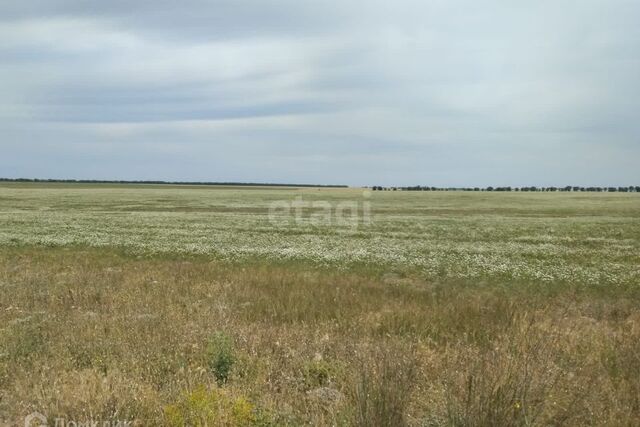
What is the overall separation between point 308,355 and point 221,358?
1.44 meters

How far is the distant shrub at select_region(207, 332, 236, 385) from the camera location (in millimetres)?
6594

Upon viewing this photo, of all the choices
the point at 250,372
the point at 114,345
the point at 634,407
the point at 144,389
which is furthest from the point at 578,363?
the point at 114,345

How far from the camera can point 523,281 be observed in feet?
57.0

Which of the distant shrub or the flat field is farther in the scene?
the distant shrub

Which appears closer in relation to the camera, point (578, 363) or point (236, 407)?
point (236, 407)

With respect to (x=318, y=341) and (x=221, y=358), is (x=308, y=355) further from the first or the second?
(x=221, y=358)

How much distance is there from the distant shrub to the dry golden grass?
24 millimetres

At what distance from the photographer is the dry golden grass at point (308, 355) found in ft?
17.4

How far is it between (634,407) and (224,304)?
27.4 ft

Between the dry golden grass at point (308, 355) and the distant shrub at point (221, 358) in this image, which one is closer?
the dry golden grass at point (308, 355)

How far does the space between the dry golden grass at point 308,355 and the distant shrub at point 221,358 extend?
0.08 ft

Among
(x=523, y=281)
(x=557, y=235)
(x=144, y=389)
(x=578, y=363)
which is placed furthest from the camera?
(x=557, y=235)

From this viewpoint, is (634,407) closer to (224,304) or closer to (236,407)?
(236,407)

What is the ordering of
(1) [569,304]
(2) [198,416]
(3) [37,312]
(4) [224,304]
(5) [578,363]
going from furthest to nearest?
(1) [569,304]
(4) [224,304]
(3) [37,312]
(5) [578,363]
(2) [198,416]
